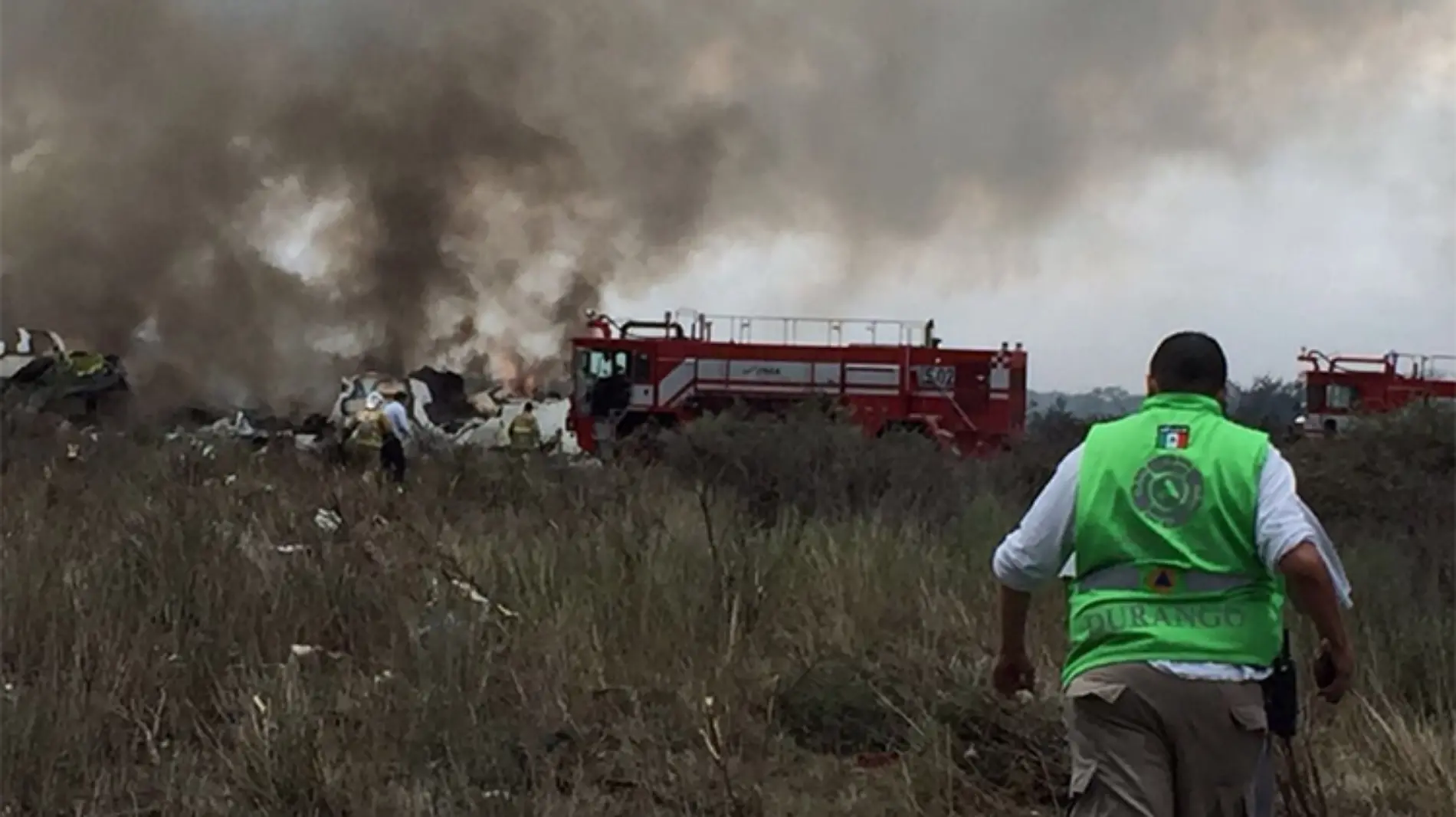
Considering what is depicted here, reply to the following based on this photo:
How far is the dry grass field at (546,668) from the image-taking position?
14.1ft

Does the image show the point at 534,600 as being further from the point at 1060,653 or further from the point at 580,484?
the point at 580,484

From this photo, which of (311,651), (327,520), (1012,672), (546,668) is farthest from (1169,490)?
(327,520)

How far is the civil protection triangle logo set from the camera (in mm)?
3105

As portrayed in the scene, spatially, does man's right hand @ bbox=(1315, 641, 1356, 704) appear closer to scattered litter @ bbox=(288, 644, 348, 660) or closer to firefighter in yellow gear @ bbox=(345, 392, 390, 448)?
scattered litter @ bbox=(288, 644, 348, 660)

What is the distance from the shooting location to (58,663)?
195 inches

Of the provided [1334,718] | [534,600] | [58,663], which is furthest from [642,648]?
[1334,718]

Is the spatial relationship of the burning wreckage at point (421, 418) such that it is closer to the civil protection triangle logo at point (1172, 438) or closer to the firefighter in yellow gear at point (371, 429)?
the firefighter in yellow gear at point (371, 429)

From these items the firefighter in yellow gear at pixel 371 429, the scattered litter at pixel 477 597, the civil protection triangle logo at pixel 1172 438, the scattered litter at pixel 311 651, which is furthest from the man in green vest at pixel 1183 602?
the firefighter in yellow gear at pixel 371 429

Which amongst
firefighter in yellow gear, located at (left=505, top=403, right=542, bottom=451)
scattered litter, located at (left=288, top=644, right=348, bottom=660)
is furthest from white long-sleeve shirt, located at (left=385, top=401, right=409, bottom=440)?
scattered litter, located at (left=288, top=644, right=348, bottom=660)

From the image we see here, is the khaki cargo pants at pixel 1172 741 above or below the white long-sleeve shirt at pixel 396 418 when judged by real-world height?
below

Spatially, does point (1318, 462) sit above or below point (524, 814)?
above

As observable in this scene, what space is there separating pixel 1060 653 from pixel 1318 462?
23.7ft

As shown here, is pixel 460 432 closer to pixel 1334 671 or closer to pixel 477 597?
pixel 477 597

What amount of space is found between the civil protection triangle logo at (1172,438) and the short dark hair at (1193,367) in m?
0.10
